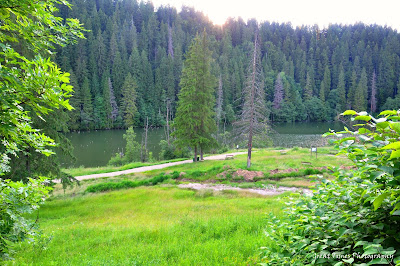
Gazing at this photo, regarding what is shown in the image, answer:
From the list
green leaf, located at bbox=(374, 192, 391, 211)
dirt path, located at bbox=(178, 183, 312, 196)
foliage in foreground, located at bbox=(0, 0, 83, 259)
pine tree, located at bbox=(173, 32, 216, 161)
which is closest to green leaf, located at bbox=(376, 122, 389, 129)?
green leaf, located at bbox=(374, 192, 391, 211)

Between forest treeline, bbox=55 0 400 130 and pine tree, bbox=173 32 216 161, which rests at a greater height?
forest treeline, bbox=55 0 400 130

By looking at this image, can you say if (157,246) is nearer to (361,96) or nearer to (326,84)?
(361,96)

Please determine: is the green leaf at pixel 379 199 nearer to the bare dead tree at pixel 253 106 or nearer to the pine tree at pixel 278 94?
the bare dead tree at pixel 253 106

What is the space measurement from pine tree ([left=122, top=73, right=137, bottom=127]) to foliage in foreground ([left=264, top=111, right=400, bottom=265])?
266 feet

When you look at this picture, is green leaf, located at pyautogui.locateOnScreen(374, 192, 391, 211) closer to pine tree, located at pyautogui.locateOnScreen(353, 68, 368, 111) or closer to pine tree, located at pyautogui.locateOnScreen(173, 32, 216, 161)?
pine tree, located at pyautogui.locateOnScreen(173, 32, 216, 161)

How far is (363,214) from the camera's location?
197 centimetres

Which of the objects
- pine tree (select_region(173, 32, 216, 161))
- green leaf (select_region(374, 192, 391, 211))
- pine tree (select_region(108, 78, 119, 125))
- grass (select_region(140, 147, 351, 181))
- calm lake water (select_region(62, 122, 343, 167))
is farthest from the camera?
pine tree (select_region(108, 78, 119, 125))

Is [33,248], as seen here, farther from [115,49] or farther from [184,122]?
[115,49]

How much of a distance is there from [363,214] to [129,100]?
A: 291 feet

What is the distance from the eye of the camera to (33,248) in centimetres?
603

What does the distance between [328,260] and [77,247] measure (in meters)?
6.49

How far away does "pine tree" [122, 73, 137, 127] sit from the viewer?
82062 millimetres

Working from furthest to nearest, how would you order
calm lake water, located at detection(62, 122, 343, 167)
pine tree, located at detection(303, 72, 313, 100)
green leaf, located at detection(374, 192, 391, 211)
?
pine tree, located at detection(303, 72, 313, 100) < calm lake water, located at detection(62, 122, 343, 167) < green leaf, located at detection(374, 192, 391, 211)

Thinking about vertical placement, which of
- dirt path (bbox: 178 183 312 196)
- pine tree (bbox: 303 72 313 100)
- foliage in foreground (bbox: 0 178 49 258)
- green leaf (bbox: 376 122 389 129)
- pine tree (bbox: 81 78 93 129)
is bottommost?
dirt path (bbox: 178 183 312 196)
